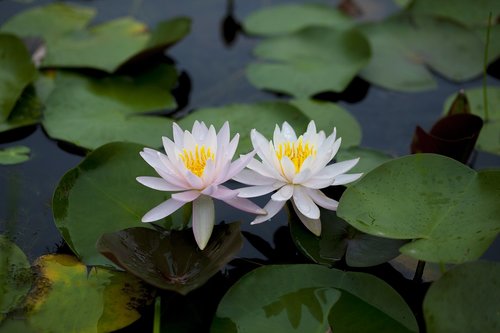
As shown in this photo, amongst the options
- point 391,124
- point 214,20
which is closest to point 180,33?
point 214,20

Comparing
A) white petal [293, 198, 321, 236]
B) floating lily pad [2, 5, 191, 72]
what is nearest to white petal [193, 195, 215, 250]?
white petal [293, 198, 321, 236]

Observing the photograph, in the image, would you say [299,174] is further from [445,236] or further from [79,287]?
[79,287]

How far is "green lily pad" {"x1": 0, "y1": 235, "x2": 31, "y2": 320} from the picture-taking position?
2027mm

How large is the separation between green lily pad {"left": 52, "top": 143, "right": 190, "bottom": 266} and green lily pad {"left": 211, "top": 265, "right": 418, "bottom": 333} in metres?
0.37

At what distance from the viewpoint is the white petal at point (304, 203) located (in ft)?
6.78

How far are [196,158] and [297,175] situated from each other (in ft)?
1.16

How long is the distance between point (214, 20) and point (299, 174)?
82.4 inches

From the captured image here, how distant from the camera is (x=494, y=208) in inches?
80.5

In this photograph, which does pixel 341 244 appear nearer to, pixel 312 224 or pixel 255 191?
pixel 312 224

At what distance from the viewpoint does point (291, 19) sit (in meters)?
3.87

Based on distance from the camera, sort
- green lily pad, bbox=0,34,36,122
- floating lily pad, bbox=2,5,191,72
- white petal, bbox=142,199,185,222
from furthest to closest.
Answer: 1. floating lily pad, bbox=2,5,191,72
2. green lily pad, bbox=0,34,36,122
3. white petal, bbox=142,199,185,222

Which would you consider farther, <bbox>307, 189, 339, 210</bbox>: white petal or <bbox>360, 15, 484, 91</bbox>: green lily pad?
<bbox>360, 15, 484, 91</bbox>: green lily pad

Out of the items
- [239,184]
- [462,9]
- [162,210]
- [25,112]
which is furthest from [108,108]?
[462,9]

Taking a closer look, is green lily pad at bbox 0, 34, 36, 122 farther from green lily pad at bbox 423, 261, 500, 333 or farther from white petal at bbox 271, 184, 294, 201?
green lily pad at bbox 423, 261, 500, 333
